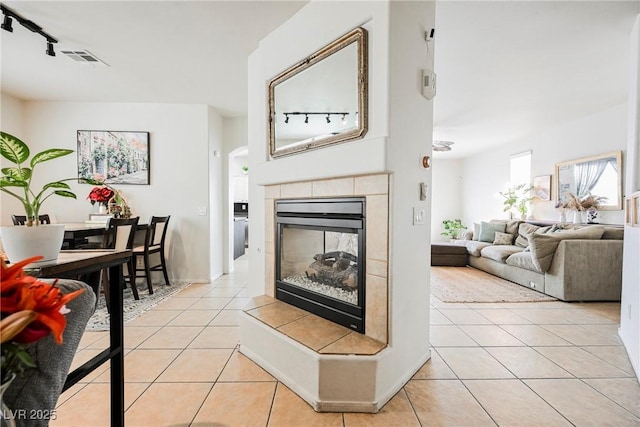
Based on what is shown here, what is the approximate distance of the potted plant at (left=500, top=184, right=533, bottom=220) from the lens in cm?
570

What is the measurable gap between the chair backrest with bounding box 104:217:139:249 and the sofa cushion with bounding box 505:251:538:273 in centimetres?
496

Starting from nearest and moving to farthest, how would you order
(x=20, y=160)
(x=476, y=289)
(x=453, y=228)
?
(x=20, y=160), (x=476, y=289), (x=453, y=228)

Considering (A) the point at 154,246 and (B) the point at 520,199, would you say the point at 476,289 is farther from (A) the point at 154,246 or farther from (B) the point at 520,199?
(A) the point at 154,246

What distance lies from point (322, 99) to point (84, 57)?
8.69 feet

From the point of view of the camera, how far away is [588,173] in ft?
14.7

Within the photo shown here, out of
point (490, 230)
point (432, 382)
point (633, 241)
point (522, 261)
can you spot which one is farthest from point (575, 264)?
point (432, 382)

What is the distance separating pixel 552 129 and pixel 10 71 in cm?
789

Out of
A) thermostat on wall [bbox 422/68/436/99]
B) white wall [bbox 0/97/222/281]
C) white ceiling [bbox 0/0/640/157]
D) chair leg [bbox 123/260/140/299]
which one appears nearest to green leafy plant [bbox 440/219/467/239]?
white ceiling [bbox 0/0/640/157]

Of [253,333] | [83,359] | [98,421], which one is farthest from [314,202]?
[83,359]

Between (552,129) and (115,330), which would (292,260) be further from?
(552,129)

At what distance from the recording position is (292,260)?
242 centimetres

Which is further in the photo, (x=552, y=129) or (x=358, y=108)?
(x=552, y=129)

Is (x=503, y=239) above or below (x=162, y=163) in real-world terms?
below

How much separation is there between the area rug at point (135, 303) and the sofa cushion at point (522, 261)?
4.66m
